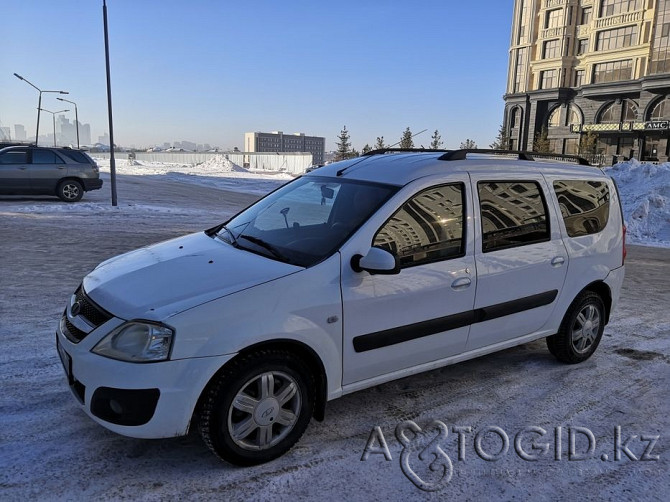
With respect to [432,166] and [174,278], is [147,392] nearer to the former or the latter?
[174,278]

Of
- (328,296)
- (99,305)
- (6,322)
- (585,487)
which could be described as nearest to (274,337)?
(328,296)

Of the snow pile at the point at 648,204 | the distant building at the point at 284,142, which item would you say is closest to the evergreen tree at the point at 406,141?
the snow pile at the point at 648,204

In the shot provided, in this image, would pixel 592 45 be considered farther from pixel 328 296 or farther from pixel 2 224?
pixel 328 296

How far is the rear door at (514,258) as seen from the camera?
4.00m

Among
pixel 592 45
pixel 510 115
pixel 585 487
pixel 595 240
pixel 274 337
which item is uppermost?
pixel 592 45

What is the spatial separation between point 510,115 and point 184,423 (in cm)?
6858

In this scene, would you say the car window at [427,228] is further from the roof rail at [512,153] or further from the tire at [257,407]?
the tire at [257,407]

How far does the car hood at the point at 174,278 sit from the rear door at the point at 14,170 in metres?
14.8

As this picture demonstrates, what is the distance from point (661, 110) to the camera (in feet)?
168

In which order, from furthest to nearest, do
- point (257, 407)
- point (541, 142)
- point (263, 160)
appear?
1. point (263, 160)
2. point (541, 142)
3. point (257, 407)

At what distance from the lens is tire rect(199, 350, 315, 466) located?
117 inches

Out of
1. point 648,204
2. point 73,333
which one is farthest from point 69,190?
point 648,204

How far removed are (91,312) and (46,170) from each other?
50.7 feet

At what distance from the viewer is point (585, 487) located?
3.10m
